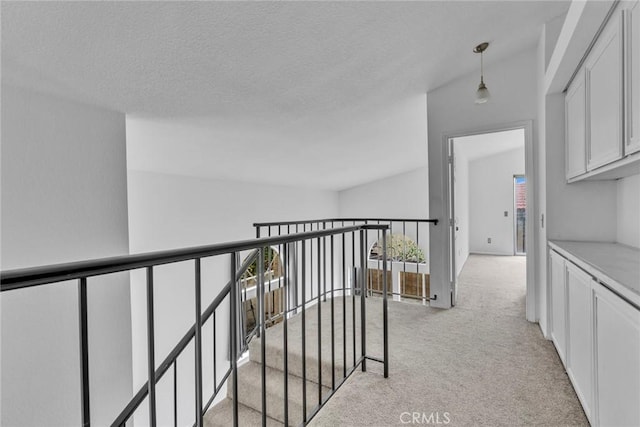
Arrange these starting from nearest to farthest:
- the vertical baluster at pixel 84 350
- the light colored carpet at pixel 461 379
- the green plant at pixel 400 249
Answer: the vertical baluster at pixel 84 350, the light colored carpet at pixel 461 379, the green plant at pixel 400 249

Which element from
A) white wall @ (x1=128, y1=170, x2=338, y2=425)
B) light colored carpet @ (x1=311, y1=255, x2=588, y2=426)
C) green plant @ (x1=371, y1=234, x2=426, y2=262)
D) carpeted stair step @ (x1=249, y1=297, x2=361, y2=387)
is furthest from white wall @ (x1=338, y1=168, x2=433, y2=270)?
carpeted stair step @ (x1=249, y1=297, x2=361, y2=387)

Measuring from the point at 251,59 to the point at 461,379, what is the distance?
2.49 metres

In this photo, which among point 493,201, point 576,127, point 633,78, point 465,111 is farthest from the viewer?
point 493,201

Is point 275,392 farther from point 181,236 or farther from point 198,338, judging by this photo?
point 181,236

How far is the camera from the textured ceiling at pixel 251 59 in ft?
5.07

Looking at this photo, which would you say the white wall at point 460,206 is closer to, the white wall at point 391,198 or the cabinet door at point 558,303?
the white wall at point 391,198

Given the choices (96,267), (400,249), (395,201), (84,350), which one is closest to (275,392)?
(84,350)

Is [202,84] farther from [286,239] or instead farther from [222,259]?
[222,259]

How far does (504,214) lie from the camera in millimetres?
7301

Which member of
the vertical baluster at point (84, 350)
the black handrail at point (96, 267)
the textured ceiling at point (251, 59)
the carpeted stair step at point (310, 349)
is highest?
the textured ceiling at point (251, 59)

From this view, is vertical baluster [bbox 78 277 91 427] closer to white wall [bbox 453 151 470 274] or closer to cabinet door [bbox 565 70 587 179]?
cabinet door [bbox 565 70 587 179]

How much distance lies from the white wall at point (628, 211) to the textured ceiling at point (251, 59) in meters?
1.41

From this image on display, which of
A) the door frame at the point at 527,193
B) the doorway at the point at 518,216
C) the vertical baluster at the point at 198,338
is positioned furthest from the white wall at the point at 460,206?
the vertical baluster at the point at 198,338

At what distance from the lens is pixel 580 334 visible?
5.46ft
